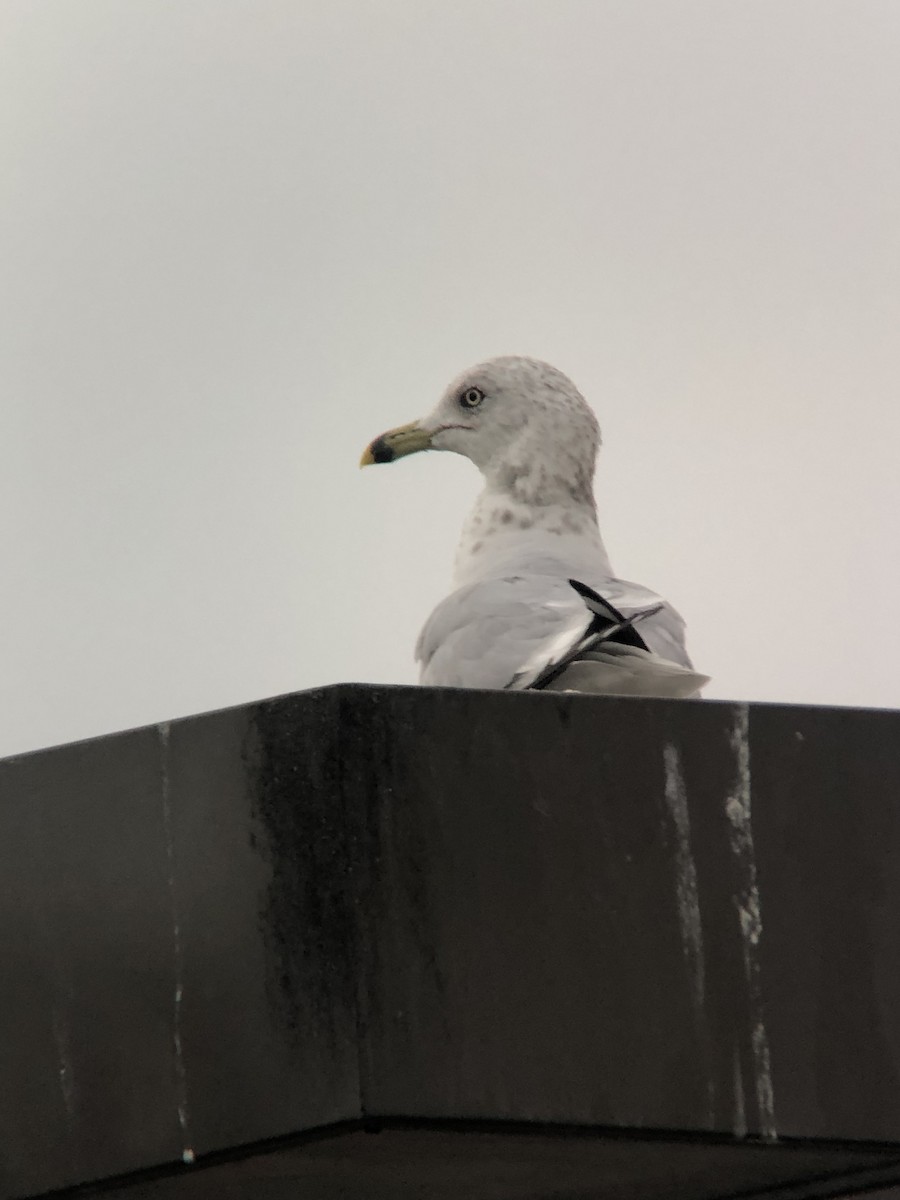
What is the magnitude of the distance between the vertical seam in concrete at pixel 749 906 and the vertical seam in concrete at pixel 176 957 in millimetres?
938

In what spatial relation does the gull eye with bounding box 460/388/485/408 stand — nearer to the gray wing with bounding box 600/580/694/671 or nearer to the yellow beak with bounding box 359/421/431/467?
the yellow beak with bounding box 359/421/431/467

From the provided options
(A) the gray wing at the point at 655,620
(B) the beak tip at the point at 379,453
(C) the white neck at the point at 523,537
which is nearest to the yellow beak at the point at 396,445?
(B) the beak tip at the point at 379,453

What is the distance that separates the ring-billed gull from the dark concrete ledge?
0.79m

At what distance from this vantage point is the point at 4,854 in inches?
142

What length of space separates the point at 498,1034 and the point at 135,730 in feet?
2.62

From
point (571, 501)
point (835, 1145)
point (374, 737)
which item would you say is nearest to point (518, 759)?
point (374, 737)

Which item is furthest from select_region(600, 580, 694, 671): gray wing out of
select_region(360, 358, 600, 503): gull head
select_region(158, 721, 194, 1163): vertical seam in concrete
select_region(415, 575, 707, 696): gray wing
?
select_region(158, 721, 194, 1163): vertical seam in concrete

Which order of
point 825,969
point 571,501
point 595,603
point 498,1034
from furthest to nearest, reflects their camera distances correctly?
point 571,501
point 595,603
point 825,969
point 498,1034

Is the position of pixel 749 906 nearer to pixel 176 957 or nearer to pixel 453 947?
pixel 453 947

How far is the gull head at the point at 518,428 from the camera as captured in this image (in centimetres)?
617

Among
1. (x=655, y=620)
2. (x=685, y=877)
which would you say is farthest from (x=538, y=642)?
(x=685, y=877)

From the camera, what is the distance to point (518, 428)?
20.6 feet

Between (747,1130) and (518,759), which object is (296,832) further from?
(747,1130)

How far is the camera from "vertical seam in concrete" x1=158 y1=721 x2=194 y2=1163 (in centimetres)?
331
